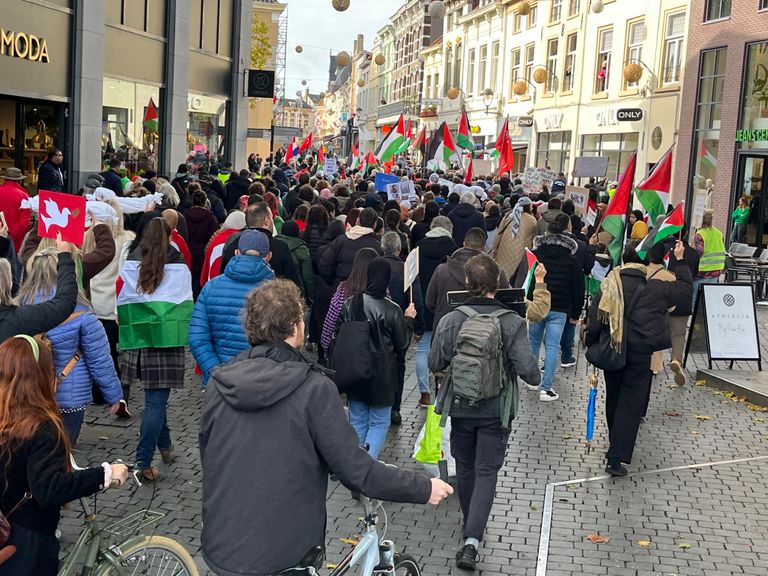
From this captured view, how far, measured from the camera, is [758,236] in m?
24.8

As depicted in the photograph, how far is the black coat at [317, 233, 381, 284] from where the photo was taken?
979 cm

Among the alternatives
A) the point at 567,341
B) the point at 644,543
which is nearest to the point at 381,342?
the point at 644,543

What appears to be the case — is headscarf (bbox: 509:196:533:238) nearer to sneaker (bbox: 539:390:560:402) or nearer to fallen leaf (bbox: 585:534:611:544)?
sneaker (bbox: 539:390:560:402)

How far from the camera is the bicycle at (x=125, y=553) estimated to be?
4.03 metres

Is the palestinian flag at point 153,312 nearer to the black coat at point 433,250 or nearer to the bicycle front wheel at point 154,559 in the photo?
the bicycle front wheel at point 154,559

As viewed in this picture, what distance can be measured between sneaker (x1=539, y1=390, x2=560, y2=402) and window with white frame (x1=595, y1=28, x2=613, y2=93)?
88.5 ft

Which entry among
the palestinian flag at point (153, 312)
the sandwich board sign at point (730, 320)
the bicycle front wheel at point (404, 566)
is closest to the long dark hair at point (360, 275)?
the palestinian flag at point (153, 312)

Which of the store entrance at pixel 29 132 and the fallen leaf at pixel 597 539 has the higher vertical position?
the store entrance at pixel 29 132

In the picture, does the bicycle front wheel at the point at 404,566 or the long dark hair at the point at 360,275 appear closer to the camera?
the bicycle front wheel at the point at 404,566

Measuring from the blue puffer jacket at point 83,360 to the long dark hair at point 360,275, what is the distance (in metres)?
1.89

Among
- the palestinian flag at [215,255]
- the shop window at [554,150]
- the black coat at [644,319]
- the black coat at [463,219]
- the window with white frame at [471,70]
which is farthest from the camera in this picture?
the window with white frame at [471,70]

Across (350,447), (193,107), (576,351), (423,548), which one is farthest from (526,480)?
(193,107)

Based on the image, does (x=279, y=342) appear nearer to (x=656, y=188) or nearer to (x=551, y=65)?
(x=656, y=188)

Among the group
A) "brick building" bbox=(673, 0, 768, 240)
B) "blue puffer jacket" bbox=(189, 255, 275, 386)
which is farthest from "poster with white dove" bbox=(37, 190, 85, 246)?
"brick building" bbox=(673, 0, 768, 240)
